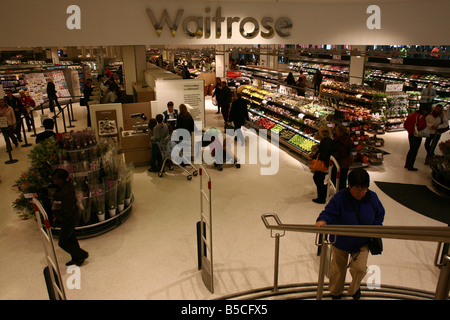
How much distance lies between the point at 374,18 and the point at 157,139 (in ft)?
17.7

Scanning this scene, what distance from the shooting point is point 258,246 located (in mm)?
4910

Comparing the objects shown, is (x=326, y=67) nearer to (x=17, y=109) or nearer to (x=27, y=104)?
(x=27, y=104)

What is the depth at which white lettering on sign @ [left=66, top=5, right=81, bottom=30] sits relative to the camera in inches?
229

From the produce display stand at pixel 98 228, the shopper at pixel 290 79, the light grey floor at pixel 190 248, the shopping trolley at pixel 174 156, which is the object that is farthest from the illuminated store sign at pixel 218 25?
the shopper at pixel 290 79

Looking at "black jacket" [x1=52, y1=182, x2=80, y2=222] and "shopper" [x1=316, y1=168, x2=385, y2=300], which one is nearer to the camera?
"shopper" [x1=316, y1=168, x2=385, y2=300]

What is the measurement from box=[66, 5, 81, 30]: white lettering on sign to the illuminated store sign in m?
1.20

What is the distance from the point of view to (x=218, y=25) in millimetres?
6703

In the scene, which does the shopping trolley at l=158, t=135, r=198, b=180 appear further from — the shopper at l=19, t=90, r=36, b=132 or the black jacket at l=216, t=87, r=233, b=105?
the shopper at l=19, t=90, r=36, b=132

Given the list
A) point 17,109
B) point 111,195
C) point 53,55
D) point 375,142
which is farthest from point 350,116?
point 53,55

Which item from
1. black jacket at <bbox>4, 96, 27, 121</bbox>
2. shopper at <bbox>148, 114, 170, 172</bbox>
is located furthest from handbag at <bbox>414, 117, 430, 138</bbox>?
black jacket at <bbox>4, 96, 27, 121</bbox>

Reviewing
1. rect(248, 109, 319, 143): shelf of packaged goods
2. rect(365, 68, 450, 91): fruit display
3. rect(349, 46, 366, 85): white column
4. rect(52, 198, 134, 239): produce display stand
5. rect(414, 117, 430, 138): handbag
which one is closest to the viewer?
rect(52, 198, 134, 239): produce display stand

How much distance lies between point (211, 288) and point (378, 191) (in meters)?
4.35

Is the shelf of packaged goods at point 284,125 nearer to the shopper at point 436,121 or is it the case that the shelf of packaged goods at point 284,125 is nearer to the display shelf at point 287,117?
the display shelf at point 287,117
